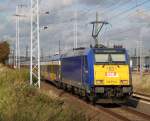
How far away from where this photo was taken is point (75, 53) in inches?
1141

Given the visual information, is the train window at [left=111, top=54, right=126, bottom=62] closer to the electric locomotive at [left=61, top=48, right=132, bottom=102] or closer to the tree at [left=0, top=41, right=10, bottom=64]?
the electric locomotive at [left=61, top=48, right=132, bottom=102]

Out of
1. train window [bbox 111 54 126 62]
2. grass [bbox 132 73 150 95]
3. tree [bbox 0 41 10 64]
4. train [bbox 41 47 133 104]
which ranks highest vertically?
tree [bbox 0 41 10 64]

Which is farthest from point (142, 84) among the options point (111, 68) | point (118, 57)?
point (111, 68)

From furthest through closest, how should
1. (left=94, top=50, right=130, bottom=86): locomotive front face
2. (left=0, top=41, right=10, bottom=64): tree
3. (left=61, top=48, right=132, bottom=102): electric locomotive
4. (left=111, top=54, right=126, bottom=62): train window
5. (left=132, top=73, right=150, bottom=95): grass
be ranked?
1. (left=0, top=41, right=10, bottom=64): tree
2. (left=132, top=73, right=150, bottom=95): grass
3. (left=111, top=54, right=126, bottom=62): train window
4. (left=94, top=50, right=130, bottom=86): locomotive front face
5. (left=61, top=48, right=132, bottom=102): electric locomotive

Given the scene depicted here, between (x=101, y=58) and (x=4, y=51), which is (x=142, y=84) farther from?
(x=4, y=51)

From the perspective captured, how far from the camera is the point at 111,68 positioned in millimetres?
23891

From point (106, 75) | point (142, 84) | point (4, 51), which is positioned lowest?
point (142, 84)

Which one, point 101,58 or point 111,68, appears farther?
point 101,58

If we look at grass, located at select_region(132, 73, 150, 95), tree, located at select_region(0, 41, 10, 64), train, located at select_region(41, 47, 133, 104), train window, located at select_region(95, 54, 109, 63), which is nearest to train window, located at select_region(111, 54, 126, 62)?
train, located at select_region(41, 47, 133, 104)

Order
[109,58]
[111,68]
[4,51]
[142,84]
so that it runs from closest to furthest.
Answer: [111,68]
[109,58]
[142,84]
[4,51]

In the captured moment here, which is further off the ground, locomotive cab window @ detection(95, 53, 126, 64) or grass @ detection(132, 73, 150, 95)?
locomotive cab window @ detection(95, 53, 126, 64)

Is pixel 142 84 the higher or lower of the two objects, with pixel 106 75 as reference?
lower

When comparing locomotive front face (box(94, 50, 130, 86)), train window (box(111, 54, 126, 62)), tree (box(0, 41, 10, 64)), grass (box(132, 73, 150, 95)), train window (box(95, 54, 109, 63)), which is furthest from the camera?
tree (box(0, 41, 10, 64))

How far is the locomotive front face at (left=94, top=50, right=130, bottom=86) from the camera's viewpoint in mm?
23469
